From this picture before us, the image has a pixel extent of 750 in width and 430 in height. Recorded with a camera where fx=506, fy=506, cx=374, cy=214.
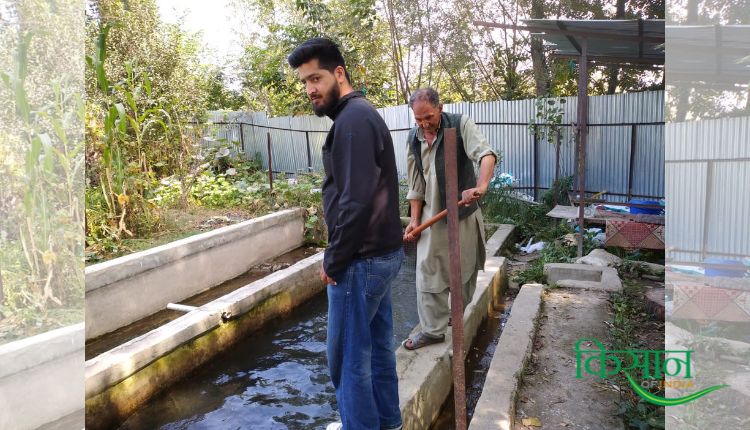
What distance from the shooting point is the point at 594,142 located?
8.02 metres

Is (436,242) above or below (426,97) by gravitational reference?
below

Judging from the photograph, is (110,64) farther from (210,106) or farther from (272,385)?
(210,106)

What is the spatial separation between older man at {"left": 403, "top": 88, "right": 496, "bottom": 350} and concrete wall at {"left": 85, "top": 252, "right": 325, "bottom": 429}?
1.72 m

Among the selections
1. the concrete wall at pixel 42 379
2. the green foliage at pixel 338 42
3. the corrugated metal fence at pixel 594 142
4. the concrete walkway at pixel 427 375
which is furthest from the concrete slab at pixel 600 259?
the green foliage at pixel 338 42

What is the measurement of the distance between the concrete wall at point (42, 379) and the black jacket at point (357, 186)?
0.91m

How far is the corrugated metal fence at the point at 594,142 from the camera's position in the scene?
740cm

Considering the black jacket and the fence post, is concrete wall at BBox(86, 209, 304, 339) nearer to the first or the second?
the black jacket

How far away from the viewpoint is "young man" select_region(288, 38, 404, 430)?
1909 millimetres

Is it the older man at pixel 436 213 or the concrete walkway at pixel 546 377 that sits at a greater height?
the older man at pixel 436 213

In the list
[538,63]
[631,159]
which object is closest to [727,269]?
[631,159]

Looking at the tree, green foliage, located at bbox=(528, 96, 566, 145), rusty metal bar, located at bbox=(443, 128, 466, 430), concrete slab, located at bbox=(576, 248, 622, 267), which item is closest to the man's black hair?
rusty metal bar, located at bbox=(443, 128, 466, 430)

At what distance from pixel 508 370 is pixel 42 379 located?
226 centimetres

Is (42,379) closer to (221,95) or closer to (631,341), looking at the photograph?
(631,341)

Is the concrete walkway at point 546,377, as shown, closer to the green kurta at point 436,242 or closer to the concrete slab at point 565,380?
the concrete slab at point 565,380
